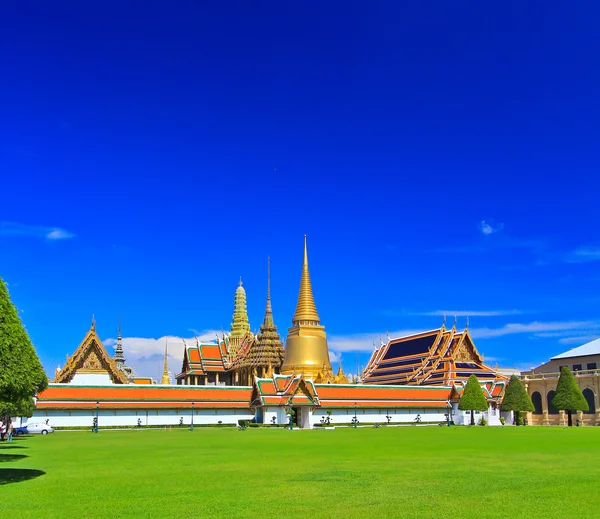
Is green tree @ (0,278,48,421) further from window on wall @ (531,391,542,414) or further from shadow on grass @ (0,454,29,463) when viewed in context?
window on wall @ (531,391,542,414)

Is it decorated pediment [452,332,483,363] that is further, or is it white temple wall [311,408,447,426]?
decorated pediment [452,332,483,363]

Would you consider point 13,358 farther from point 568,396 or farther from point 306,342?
point 306,342

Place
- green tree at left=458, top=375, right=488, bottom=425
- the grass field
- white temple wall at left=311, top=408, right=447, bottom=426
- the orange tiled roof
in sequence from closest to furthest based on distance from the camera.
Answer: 1. the grass field
2. the orange tiled roof
3. white temple wall at left=311, top=408, right=447, bottom=426
4. green tree at left=458, top=375, right=488, bottom=425

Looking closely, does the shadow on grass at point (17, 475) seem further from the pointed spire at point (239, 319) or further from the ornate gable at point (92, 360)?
the pointed spire at point (239, 319)

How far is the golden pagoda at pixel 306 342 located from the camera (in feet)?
328

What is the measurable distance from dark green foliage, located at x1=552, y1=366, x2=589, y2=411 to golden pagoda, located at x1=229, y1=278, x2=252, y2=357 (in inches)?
2788

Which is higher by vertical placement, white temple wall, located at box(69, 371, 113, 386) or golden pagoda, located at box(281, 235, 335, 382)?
golden pagoda, located at box(281, 235, 335, 382)

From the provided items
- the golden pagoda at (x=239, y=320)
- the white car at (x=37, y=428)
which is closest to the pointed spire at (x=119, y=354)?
the golden pagoda at (x=239, y=320)

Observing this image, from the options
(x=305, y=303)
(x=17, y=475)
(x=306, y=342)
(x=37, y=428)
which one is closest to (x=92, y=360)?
(x=37, y=428)

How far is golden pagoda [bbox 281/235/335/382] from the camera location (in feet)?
328

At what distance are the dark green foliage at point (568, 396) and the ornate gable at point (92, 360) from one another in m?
48.4

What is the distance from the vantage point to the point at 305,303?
10638cm

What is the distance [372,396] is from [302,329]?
105 ft

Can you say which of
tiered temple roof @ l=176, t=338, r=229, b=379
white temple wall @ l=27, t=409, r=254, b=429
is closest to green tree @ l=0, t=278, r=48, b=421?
white temple wall @ l=27, t=409, r=254, b=429
